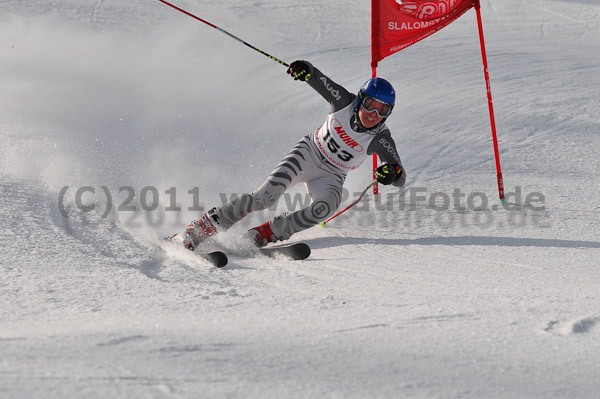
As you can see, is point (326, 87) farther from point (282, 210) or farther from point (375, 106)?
point (282, 210)

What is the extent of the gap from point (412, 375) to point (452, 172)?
416cm

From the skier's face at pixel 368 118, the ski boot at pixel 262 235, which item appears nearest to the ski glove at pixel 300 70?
the skier's face at pixel 368 118

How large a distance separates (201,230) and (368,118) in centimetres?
134

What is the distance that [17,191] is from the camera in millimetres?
4684

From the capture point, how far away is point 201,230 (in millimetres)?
4246

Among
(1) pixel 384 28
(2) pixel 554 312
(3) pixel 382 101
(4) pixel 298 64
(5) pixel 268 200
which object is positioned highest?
(1) pixel 384 28

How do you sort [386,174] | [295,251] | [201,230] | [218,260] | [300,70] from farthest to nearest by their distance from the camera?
[300,70] → [386,174] → [201,230] → [295,251] → [218,260]

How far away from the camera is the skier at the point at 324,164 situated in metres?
4.30

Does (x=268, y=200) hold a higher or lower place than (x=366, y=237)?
higher

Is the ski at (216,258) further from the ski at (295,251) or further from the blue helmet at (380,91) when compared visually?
the blue helmet at (380,91)

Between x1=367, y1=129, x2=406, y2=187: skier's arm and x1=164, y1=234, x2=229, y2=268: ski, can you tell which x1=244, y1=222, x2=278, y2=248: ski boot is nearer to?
x1=164, y1=234, x2=229, y2=268: ski

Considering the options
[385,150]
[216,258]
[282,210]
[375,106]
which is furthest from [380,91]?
[216,258]

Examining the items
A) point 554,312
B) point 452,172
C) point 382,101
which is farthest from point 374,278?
point 452,172

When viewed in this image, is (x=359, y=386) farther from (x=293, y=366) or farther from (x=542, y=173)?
(x=542, y=173)
